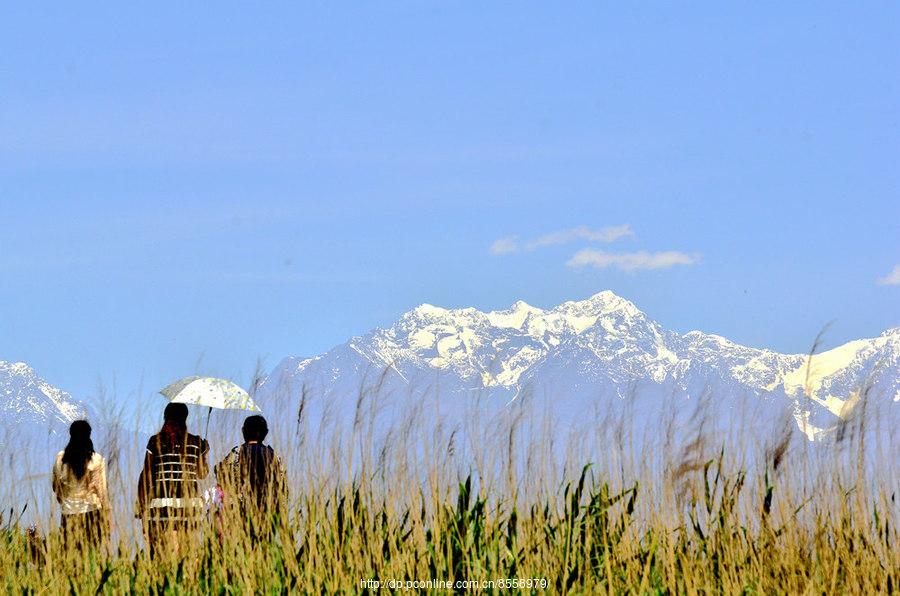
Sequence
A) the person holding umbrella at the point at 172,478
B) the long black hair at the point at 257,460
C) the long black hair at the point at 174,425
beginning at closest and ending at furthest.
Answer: the long black hair at the point at 257,460, the person holding umbrella at the point at 172,478, the long black hair at the point at 174,425

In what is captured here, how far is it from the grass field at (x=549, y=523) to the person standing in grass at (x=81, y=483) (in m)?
1.35

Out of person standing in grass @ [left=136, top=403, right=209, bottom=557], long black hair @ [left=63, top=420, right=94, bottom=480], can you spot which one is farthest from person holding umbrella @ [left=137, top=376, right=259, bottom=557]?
long black hair @ [left=63, top=420, right=94, bottom=480]

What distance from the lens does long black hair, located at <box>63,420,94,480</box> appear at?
8722mm

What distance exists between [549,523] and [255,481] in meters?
1.92

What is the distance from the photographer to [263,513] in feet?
24.6

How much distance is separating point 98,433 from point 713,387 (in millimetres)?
4229

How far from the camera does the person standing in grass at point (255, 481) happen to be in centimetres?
725

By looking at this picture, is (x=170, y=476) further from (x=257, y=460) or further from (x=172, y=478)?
(x=257, y=460)

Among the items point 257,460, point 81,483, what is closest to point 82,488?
point 81,483

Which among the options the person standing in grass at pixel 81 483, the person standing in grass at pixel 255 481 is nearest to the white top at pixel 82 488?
the person standing in grass at pixel 81 483

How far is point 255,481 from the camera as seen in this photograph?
7598mm

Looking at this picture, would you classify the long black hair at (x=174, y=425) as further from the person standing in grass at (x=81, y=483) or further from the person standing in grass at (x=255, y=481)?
the person standing in grass at (x=81, y=483)

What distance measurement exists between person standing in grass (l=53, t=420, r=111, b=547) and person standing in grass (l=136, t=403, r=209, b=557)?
0.63m

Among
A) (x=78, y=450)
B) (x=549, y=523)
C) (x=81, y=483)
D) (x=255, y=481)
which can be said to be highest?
(x=78, y=450)
